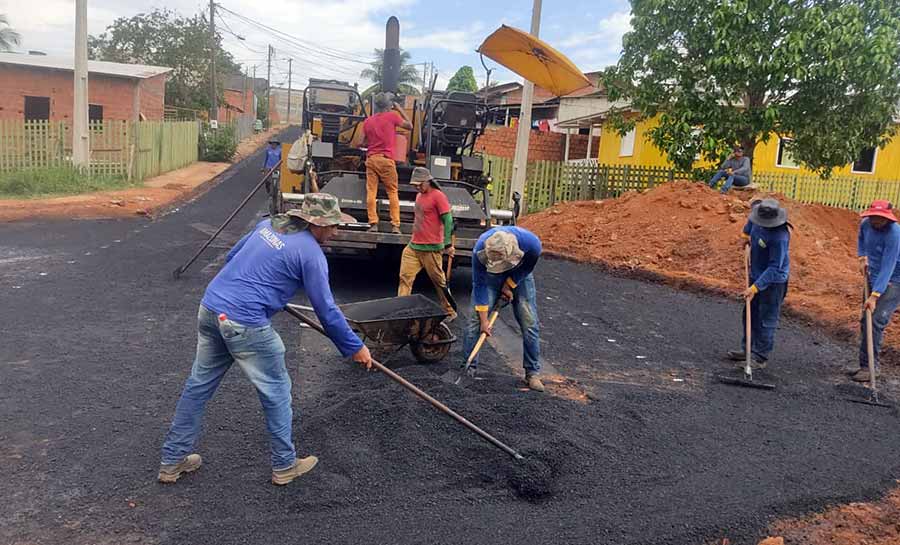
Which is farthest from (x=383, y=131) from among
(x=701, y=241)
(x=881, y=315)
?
(x=701, y=241)

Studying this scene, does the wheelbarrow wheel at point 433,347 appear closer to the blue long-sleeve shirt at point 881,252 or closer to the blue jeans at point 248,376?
the blue jeans at point 248,376

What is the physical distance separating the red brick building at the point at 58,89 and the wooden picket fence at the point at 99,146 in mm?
5012

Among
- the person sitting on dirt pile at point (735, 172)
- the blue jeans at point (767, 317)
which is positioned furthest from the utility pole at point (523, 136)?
→ the blue jeans at point (767, 317)

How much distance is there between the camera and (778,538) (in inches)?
139

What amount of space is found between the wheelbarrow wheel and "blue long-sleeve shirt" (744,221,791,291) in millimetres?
2890

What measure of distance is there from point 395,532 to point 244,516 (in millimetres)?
766

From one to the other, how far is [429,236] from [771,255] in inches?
131

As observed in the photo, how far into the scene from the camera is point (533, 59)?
10.0 m

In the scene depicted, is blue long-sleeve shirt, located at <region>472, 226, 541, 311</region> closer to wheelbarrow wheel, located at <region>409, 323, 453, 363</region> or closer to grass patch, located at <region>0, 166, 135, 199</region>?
wheelbarrow wheel, located at <region>409, 323, 453, 363</region>

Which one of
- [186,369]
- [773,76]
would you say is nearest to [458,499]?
[186,369]

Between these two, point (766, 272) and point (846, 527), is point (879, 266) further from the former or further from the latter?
point (846, 527)

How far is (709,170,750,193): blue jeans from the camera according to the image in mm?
13828

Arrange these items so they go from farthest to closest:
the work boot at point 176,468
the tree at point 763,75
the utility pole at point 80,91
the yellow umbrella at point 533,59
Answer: the utility pole at point 80,91
the tree at point 763,75
the yellow umbrella at point 533,59
the work boot at point 176,468

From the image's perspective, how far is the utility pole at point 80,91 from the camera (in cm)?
1617
